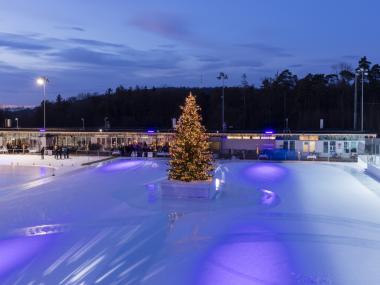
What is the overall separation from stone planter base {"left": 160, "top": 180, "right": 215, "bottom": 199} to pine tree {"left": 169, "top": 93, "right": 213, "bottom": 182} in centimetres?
38

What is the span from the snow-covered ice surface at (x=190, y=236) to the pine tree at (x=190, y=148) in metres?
1.17

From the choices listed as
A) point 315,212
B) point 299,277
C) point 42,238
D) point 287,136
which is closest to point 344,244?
point 299,277

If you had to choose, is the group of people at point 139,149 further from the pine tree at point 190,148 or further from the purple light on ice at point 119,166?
the pine tree at point 190,148

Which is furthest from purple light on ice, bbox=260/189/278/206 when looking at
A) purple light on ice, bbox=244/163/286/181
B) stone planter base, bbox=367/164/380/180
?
stone planter base, bbox=367/164/380/180

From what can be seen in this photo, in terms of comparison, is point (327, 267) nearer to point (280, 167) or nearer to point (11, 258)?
point (11, 258)

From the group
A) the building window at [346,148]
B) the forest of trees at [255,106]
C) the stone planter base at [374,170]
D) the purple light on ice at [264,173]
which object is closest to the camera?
the stone planter base at [374,170]

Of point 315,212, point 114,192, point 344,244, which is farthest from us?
→ point 114,192

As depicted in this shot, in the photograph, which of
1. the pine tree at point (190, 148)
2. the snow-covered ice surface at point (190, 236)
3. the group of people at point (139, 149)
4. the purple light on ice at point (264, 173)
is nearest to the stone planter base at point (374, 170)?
the snow-covered ice surface at point (190, 236)

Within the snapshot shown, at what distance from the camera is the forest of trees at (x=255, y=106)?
241ft

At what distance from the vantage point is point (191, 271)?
7633mm

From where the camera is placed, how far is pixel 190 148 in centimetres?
1516

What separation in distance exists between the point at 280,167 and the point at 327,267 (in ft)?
61.8

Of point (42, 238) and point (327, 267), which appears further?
point (42, 238)

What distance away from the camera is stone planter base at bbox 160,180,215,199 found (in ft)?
48.3
